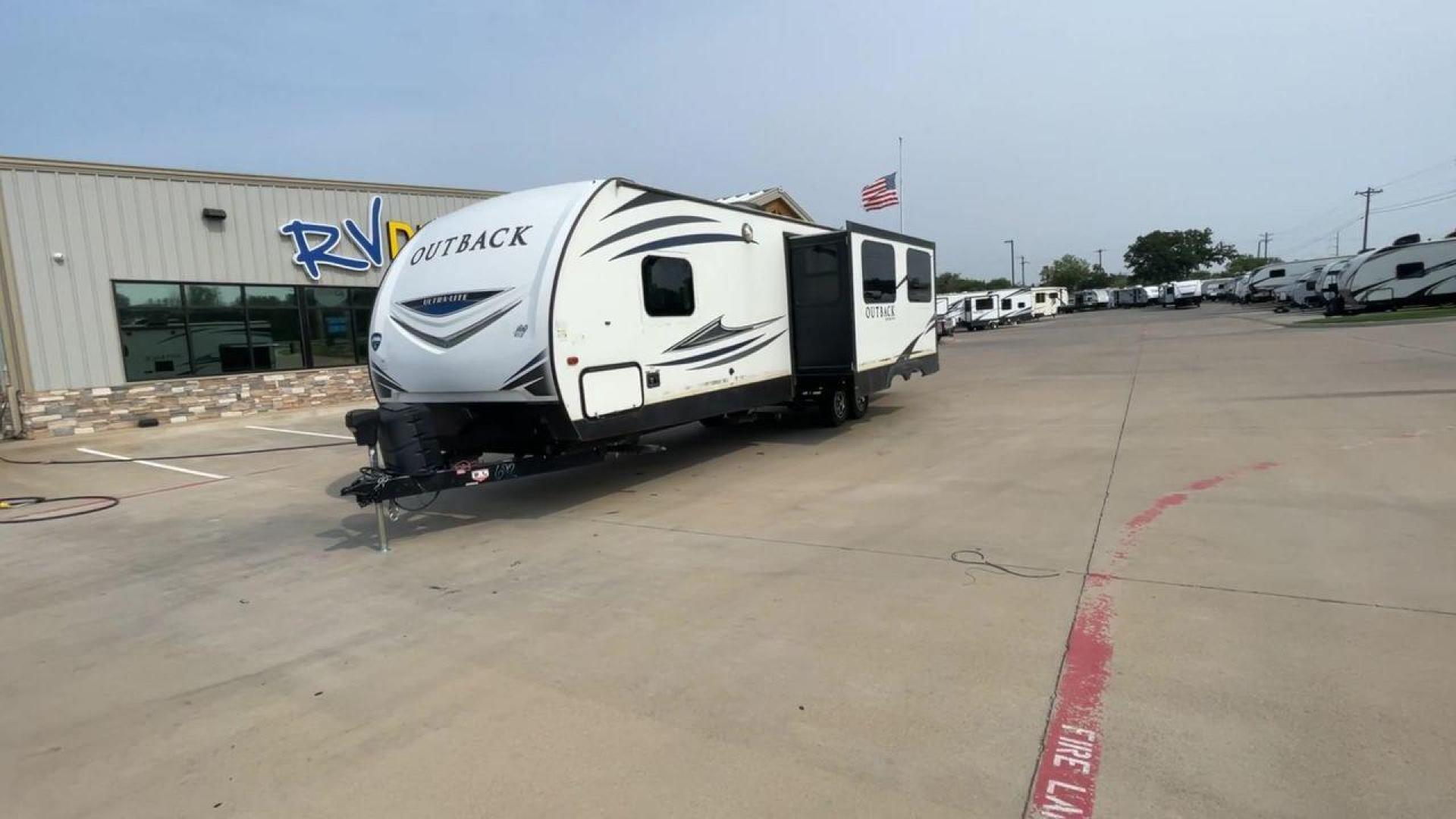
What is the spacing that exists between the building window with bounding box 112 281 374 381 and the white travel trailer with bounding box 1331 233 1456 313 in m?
35.6

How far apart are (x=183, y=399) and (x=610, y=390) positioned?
13701mm

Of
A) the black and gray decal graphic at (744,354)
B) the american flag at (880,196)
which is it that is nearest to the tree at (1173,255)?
the american flag at (880,196)

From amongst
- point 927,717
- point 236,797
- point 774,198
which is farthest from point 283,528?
point 774,198

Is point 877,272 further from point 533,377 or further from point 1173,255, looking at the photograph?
point 1173,255

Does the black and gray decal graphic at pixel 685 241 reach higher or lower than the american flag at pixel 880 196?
lower

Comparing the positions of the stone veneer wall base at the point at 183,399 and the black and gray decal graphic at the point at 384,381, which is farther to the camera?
the stone veneer wall base at the point at 183,399

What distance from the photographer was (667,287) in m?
7.87

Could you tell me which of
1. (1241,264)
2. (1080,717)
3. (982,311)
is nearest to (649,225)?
(1080,717)

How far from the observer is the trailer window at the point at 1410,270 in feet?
98.2

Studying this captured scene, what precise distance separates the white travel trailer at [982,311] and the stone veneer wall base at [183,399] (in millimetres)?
42891

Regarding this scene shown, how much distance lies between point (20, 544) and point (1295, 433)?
Answer: 42.4 feet

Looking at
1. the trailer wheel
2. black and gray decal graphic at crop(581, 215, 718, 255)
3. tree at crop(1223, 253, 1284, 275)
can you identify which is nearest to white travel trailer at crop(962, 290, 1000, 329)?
the trailer wheel

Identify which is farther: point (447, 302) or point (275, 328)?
point (275, 328)

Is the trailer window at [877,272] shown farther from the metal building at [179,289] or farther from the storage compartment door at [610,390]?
the metal building at [179,289]
